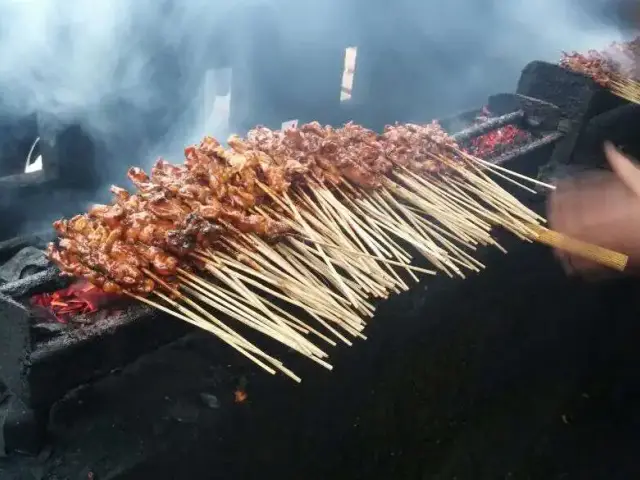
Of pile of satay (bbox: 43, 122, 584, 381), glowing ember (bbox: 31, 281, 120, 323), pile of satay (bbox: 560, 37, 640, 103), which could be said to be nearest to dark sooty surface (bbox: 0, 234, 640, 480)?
pile of satay (bbox: 43, 122, 584, 381)

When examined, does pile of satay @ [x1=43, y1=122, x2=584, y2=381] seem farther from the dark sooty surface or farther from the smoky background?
the smoky background

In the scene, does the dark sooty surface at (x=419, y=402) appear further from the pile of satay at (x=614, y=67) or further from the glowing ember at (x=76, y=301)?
the pile of satay at (x=614, y=67)

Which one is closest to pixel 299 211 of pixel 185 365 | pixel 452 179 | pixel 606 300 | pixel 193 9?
pixel 185 365

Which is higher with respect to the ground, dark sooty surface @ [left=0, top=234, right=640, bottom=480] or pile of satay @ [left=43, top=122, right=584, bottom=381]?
pile of satay @ [left=43, top=122, right=584, bottom=381]

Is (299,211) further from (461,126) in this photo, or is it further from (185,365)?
(461,126)

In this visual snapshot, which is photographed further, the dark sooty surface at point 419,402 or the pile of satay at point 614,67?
the pile of satay at point 614,67

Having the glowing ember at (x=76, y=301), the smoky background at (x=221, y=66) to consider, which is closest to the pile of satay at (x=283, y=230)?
the glowing ember at (x=76, y=301)
